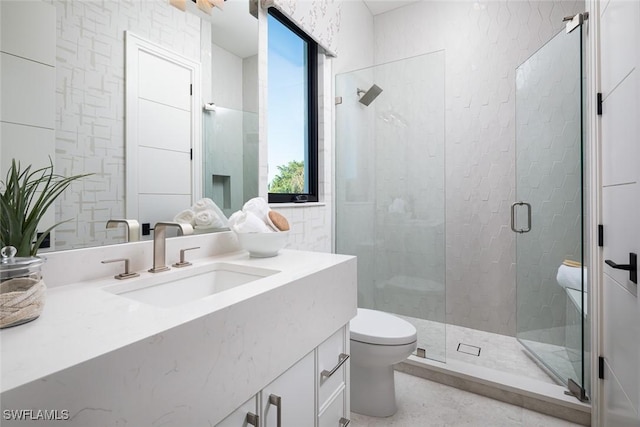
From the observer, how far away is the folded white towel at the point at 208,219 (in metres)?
1.27

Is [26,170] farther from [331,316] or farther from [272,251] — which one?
[331,316]

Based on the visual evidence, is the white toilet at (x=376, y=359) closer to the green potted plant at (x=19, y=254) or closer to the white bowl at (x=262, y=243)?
the white bowl at (x=262, y=243)

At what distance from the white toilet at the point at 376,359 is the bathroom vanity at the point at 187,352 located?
470 mm

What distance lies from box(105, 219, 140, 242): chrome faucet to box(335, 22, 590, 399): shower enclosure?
1582 millimetres

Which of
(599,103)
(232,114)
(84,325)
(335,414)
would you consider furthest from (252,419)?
(599,103)

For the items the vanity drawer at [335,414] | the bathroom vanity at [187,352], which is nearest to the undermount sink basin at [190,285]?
the bathroom vanity at [187,352]

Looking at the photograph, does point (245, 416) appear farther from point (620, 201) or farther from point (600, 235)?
point (600, 235)

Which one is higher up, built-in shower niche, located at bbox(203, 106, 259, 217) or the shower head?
the shower head

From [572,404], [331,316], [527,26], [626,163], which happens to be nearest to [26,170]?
[331,316]

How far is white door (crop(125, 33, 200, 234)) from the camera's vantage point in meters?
1.04

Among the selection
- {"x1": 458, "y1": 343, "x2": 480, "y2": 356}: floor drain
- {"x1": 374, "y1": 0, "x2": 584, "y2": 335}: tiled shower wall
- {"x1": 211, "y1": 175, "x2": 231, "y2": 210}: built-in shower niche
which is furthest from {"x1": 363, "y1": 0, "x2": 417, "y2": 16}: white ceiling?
{"x1": 458, "y1": 343, "x2": 480, "y2": 356}: floor drain

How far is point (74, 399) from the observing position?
431 millimetres

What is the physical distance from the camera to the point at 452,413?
1.69m

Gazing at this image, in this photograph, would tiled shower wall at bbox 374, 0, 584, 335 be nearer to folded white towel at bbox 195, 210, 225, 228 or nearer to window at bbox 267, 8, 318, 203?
window at bbox 267, 8, 318, 203
